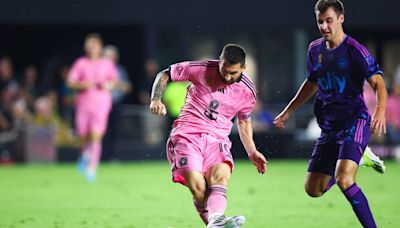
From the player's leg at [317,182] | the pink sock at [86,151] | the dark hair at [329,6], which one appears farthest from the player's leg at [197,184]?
the pink sock at [86,151]

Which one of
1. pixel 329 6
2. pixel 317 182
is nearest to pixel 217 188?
pixel 317 182

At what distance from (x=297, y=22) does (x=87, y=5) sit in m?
5.54

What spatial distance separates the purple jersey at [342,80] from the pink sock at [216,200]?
4.09ft

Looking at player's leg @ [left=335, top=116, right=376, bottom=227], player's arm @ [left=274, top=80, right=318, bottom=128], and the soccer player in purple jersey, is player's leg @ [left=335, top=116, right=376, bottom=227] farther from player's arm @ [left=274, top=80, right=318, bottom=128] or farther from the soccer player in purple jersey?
player's arm @ [left=274, top=80, right=318, bottom=128]

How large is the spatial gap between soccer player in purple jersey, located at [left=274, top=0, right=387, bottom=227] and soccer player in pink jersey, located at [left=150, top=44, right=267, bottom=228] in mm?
657

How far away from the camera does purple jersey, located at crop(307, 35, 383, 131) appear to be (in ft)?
29.7

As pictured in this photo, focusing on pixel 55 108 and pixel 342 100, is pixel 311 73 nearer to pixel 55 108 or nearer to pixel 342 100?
pixel 342 100

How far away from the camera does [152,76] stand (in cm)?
2406

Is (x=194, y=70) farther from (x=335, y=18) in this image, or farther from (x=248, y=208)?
(x=248, y=208)

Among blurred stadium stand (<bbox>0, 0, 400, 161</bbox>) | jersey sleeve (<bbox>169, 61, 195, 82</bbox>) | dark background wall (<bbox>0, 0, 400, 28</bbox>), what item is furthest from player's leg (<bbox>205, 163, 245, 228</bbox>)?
dark background wall (<bbox>0, 0, 400, 28</bbox>)

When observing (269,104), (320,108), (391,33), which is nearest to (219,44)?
(269,104)

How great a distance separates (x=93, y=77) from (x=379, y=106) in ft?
32.3

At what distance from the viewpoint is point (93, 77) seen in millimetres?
17969

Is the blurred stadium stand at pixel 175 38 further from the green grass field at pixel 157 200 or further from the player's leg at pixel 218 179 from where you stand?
the player's leg at pixel 218 179
